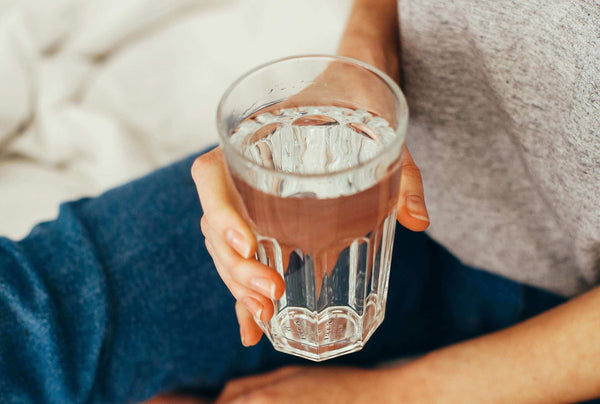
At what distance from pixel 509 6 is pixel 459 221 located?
0.32 metres

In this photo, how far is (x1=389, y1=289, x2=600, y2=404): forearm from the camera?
0.59 meters

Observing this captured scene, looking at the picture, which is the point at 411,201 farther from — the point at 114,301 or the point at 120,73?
the point at 120,73

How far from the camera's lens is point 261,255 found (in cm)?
47

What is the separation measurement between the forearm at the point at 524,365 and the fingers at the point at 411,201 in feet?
0.86

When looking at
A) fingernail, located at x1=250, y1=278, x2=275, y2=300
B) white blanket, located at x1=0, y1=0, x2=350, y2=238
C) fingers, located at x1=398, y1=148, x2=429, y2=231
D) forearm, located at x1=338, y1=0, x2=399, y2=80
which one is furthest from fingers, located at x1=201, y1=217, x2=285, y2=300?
white blanket, located at x1=0, y1=0, x2=350, y2=238

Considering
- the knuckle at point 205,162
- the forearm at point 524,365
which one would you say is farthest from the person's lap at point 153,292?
the knuckle at point 205,162

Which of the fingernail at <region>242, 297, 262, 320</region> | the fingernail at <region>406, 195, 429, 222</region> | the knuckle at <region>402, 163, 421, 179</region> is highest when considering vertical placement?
the knuckle at <region>402, 163, 421, 179</region>

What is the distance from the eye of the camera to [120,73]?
3.44 ft

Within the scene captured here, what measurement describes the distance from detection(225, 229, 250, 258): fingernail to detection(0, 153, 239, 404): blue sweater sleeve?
10.2 inches

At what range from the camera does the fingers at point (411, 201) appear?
1.53ft

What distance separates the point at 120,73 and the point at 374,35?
57 centimetres

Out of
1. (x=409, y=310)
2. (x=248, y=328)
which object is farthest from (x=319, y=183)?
(x=409, y=310)

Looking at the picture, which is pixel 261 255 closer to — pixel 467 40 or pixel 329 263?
pixel 329 263

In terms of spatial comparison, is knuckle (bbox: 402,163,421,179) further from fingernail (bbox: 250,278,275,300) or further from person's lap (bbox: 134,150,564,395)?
person's lap (bbox: 134,150,564,395)
